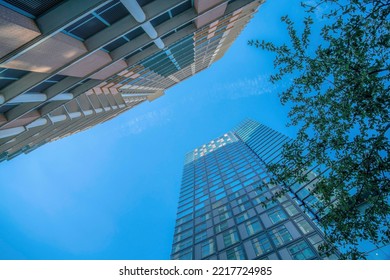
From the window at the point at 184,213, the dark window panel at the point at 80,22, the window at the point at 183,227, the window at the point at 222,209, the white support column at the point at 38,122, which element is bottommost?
the window at the point at 184,213

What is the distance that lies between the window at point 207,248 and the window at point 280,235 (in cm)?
767

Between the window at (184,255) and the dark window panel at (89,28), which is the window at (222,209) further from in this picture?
the dark window panel at (89,28)

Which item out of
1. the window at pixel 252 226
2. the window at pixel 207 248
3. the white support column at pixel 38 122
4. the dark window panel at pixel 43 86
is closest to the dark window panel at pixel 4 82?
the dark window panel at pixel 43 86

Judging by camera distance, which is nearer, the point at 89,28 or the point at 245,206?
the point at 89,28

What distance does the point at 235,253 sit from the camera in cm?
2561

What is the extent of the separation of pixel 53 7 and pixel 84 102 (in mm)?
13454

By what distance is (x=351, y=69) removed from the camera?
6.79m

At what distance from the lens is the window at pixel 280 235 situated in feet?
78.6

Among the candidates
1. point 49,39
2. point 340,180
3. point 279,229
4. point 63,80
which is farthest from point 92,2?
point 279,229

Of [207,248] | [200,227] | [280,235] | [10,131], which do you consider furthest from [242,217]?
[10,131]

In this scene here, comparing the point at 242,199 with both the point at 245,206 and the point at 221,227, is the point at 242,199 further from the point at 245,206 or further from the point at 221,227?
the point at 221,227

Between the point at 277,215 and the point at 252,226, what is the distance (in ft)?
11.4

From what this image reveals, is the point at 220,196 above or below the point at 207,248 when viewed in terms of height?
below

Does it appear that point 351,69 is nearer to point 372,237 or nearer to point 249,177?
point 372,237
